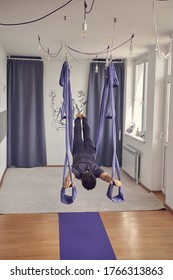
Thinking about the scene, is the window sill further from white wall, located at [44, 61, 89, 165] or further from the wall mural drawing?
white wall, located at [44, 61, 89, 165]

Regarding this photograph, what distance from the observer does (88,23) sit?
398 cm

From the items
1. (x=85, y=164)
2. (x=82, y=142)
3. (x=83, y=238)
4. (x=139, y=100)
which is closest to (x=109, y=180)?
(x=85, y=164)

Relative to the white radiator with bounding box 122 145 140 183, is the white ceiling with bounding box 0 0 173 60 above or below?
above

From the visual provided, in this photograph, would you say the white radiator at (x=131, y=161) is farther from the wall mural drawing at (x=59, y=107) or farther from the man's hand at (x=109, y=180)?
the man's hand at (x=109, y=180)

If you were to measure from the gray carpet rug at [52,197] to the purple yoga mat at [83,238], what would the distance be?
1.10ft

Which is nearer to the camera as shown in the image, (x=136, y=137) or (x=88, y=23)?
(x=88, y=23)

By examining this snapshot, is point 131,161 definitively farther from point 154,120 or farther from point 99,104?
point 99,104

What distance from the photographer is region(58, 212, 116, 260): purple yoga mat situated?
3.33 meters

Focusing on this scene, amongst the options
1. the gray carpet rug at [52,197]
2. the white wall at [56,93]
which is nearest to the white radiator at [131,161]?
the gray carpet rug at [52,197]

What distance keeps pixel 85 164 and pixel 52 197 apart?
2.06m

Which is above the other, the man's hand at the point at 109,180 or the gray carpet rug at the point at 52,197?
the man's hand at the point at 109,180

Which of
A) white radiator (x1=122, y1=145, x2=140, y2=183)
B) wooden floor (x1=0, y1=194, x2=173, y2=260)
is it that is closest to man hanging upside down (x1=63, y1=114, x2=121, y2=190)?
wooden floor (x1=0, y1=194, x2=173, y2=260)

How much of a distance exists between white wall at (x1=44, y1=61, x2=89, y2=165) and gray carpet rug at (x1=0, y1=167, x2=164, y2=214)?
3.28 ft

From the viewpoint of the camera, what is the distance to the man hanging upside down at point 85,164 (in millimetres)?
3158
